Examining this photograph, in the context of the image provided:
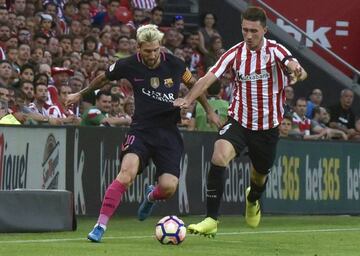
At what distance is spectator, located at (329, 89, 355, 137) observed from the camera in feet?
79.7

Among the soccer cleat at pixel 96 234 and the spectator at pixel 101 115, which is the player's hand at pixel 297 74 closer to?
the soccer cleat at pixel 96 234

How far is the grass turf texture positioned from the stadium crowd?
1981mm

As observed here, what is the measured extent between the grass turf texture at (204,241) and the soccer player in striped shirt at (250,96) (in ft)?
2.40

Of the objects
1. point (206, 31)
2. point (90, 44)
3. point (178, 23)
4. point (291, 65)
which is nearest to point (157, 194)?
point (291, 65)

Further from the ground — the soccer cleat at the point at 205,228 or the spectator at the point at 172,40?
the spectator at the point at 172,40

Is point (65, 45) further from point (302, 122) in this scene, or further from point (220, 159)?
point (220, 159)

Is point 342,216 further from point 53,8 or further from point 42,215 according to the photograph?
point 42,215

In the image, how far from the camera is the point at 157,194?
13.8 meters

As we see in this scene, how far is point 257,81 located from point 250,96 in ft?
0.62

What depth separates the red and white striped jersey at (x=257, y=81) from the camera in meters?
13.4

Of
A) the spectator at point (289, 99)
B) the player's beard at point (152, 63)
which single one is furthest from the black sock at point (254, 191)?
the spectator at point (289, 99)

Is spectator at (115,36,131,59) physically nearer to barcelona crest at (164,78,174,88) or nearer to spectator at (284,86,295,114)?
spectator at (284,86,295,114)

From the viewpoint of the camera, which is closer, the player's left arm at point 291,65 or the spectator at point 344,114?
the player's left arm at point 291,65

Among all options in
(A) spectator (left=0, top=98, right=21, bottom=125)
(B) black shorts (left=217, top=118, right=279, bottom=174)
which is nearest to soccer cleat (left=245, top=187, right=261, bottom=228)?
(B) black shorts (left=217, top=118, right=279, bottom=174)
